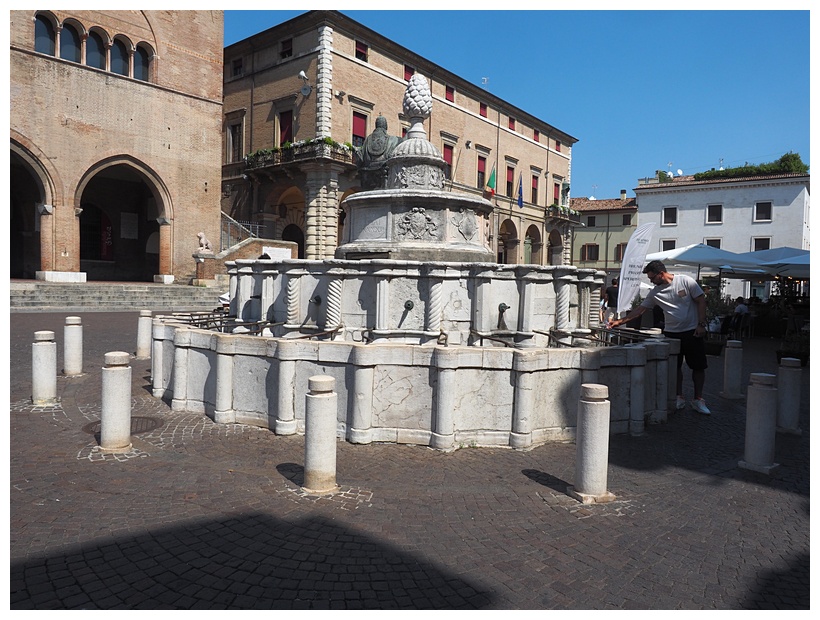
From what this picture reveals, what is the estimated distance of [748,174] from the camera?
45906mm

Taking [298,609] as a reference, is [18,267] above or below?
above

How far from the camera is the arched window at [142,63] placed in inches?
1069

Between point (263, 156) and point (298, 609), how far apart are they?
32.9m

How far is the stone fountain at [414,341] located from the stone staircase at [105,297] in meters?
14.6

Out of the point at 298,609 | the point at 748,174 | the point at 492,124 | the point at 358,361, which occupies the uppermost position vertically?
the point at 492,124

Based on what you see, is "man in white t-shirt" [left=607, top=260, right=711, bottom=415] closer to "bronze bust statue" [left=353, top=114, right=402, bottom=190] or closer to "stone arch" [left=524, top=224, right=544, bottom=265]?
"bronze bust statue" [left=353, top=114, right=402, bottom=190]

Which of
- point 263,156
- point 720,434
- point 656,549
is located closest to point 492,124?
point 263,156

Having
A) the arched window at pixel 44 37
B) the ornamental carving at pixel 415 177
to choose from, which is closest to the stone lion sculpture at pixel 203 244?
the arched window at pixel 44 37

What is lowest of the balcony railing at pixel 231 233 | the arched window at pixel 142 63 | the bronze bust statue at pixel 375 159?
the bronze bust statue at pixel 375 159

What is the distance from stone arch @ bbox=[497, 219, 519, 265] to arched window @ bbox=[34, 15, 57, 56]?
3051 cm

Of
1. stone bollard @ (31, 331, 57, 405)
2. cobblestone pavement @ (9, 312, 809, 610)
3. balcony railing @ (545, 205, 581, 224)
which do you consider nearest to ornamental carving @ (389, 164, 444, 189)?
cobblestone pavement @ (9, 312, 809, 610)

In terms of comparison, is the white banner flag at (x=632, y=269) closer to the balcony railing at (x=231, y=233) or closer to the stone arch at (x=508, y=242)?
the balcony railing at (x=231, y=233)

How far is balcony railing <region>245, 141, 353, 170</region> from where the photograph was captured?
101 ft
